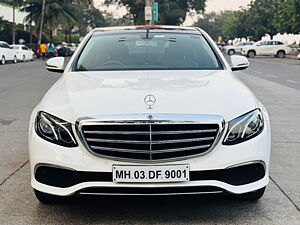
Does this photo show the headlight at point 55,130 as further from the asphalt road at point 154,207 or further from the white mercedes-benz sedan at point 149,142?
the asphalt road at point 154,207

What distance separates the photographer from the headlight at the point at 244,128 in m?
3.86

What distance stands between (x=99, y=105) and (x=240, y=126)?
1060mm

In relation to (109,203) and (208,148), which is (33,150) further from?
(208,148)

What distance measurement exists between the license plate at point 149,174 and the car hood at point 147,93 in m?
0.40

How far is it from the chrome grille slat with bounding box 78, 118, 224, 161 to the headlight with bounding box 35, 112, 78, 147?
0.11 m

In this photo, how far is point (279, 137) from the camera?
7.75 meters

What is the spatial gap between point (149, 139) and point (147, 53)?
1.98 metres

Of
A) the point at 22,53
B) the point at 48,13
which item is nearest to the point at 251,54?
the point at 22,53

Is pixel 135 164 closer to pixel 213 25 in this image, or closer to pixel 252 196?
pixel 252 196

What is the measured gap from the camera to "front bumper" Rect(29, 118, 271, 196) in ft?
12.3

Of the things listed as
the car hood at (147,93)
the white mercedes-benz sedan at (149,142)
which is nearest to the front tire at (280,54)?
the car hood at (147,93)

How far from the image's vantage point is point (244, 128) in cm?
393

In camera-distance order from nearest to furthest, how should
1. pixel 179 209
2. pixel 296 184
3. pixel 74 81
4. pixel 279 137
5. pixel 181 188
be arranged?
pixel 181 188, pixel 179 209, pixel 74 81, pixel 296 184, pixel 279 137

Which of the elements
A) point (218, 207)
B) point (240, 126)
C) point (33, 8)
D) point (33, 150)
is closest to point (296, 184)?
point (218, 207)
